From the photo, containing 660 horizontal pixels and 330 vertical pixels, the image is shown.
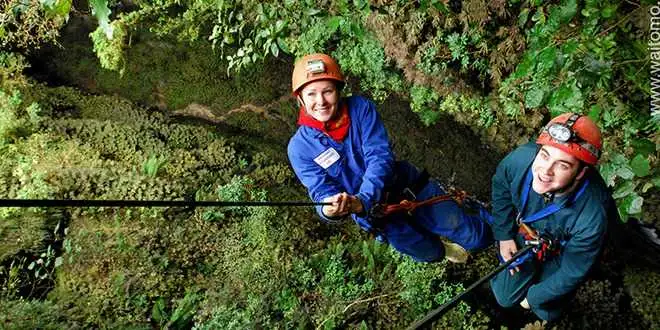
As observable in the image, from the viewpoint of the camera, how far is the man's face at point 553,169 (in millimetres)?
2875

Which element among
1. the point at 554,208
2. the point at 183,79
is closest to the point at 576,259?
the point at 554,208

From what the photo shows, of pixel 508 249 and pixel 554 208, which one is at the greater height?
pixel 554 208

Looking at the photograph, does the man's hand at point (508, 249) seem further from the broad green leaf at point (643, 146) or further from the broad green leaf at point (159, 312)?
the broad green leaf at point (159, 312)

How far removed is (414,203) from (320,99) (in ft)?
3.53

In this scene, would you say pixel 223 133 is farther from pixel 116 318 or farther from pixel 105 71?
pixel 116 318

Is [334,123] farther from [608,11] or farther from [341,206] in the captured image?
[608,11]

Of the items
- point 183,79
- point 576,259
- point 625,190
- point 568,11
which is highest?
point 183,79

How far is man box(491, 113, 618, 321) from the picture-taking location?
2.89m

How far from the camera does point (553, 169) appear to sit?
2938 mm

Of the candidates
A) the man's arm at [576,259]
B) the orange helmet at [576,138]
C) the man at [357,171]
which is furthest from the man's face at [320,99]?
the man's arm at [576,259]

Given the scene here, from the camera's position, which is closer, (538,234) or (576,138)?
(576,138)

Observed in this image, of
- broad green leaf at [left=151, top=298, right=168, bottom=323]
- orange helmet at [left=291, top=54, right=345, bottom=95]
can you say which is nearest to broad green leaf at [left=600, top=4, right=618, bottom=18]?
orange helmet at [left=291, top=54, right=345, bottom=95]

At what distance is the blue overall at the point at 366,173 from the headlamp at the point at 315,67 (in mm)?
462

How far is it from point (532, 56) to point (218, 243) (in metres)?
3.54
